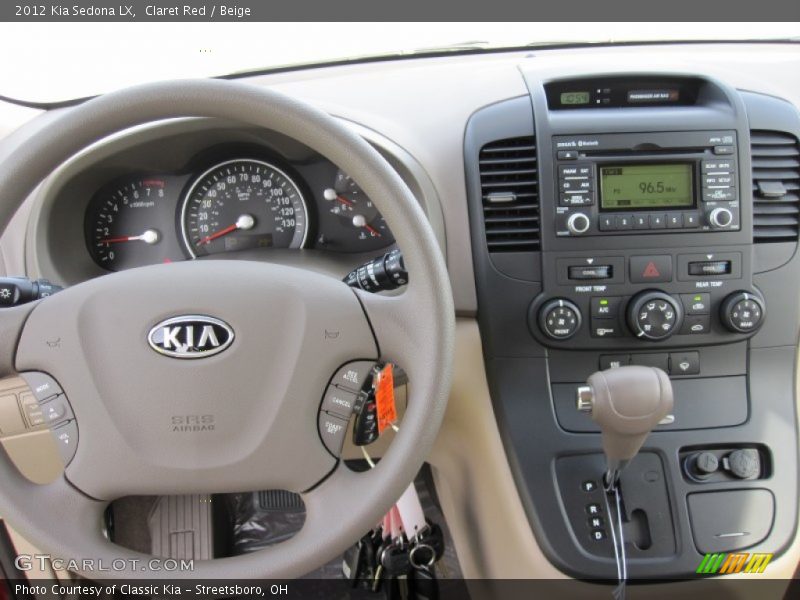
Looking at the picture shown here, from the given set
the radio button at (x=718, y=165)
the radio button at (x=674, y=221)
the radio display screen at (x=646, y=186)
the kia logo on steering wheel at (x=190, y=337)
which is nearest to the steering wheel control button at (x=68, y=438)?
the kia logo on steering wheel at (x=190, y=337)

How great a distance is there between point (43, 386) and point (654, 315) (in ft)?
3.48

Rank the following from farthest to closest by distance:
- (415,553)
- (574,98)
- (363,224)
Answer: (415,553)
(363,224)
(574,98)

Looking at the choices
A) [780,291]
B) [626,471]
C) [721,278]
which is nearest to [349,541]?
[626,471]

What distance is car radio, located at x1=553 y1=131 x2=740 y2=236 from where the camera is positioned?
4.43 feet

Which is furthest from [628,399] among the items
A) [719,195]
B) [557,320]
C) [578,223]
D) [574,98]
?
[574,98]

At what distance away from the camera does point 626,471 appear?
1.36 meters

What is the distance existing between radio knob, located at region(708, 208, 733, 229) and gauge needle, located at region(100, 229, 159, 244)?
1169mm

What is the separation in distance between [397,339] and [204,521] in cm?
87

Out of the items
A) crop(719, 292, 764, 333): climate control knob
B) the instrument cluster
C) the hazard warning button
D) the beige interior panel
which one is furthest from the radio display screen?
the instrument cluster

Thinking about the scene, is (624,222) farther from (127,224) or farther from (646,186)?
(127,224)

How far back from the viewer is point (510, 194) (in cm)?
136

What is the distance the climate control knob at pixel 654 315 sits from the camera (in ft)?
4.37

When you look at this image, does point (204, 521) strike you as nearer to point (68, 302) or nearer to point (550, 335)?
point (68, 302)

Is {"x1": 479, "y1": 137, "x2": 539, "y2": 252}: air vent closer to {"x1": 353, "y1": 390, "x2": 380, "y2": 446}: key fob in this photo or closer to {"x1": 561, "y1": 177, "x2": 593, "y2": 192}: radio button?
{"x1": 561, "y1": 177, "x2": 593, "y2": 192}: radio button
